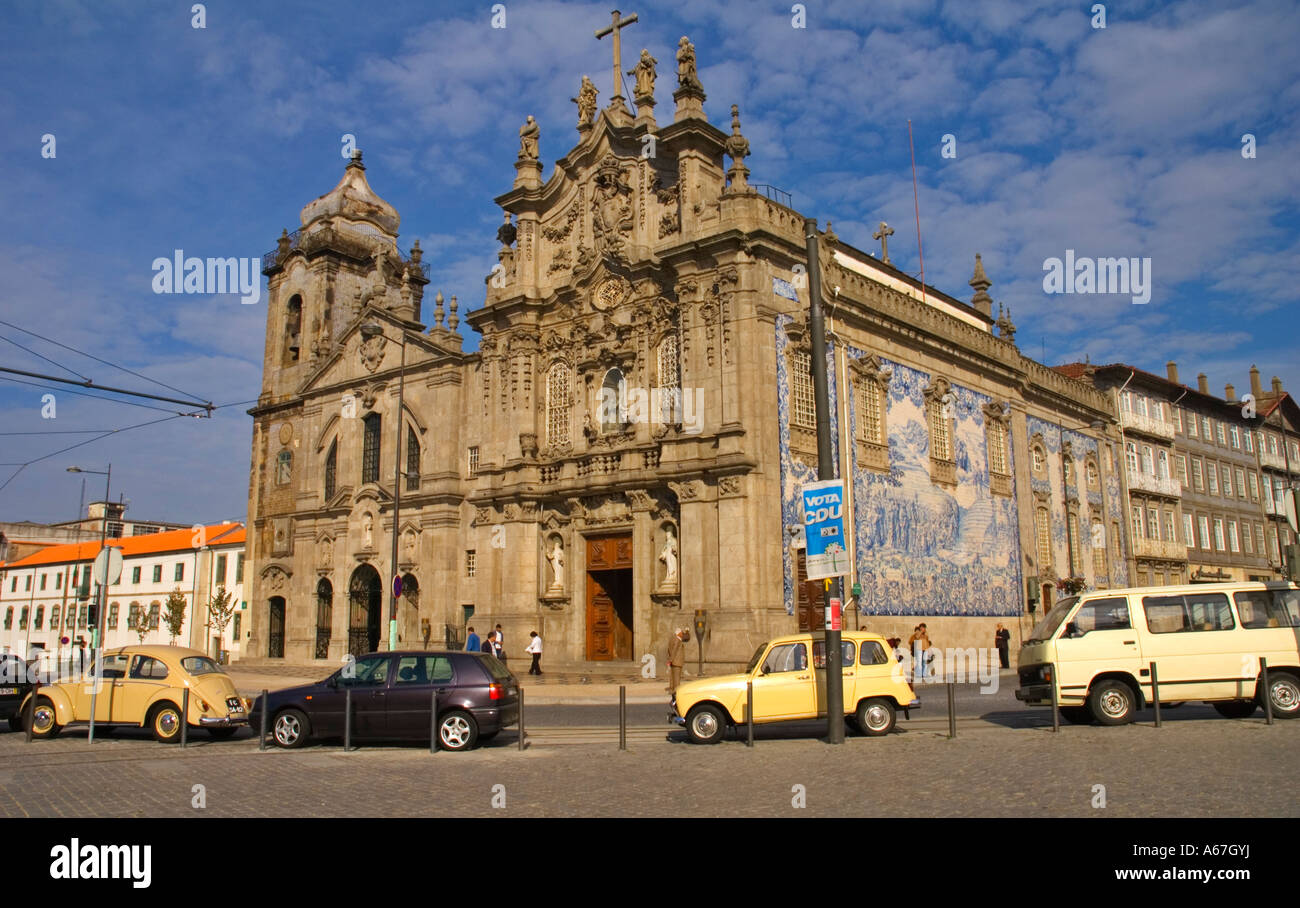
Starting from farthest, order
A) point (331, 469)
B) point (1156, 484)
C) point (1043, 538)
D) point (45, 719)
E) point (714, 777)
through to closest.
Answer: point (1156, 484)
point (331, 469)
point (1043, 538)
point (45, 719)
point (714, 777)

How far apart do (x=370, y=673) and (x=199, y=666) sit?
3.85 m

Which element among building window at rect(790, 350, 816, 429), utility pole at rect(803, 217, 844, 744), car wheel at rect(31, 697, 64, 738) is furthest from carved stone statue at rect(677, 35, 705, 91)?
car wheel at rect(31, 697, 64, 738)

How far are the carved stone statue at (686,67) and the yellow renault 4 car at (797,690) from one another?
20.5 m

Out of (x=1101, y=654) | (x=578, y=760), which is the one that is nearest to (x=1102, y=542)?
(x=1101, y=654)

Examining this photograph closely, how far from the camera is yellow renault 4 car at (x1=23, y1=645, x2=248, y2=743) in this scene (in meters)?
16.5

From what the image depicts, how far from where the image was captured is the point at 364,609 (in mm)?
38906

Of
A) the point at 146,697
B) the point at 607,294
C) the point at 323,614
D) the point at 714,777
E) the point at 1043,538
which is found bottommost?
the point at 714,777

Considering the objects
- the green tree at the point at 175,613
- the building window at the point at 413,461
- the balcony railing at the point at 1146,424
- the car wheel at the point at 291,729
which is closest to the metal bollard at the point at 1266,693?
the car wheel at the point at 291,729

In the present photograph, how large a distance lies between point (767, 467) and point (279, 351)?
2863cm

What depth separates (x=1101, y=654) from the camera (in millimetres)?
15844

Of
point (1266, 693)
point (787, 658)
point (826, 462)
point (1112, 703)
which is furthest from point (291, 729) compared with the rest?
point (1266, 693)

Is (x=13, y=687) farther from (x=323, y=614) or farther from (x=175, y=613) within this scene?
(x=175, y=613)

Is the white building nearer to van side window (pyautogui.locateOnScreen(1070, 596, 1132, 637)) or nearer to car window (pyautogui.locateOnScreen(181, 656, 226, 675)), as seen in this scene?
car window (pyautogui.locateOnScreen(181, 656, 226, 675))
